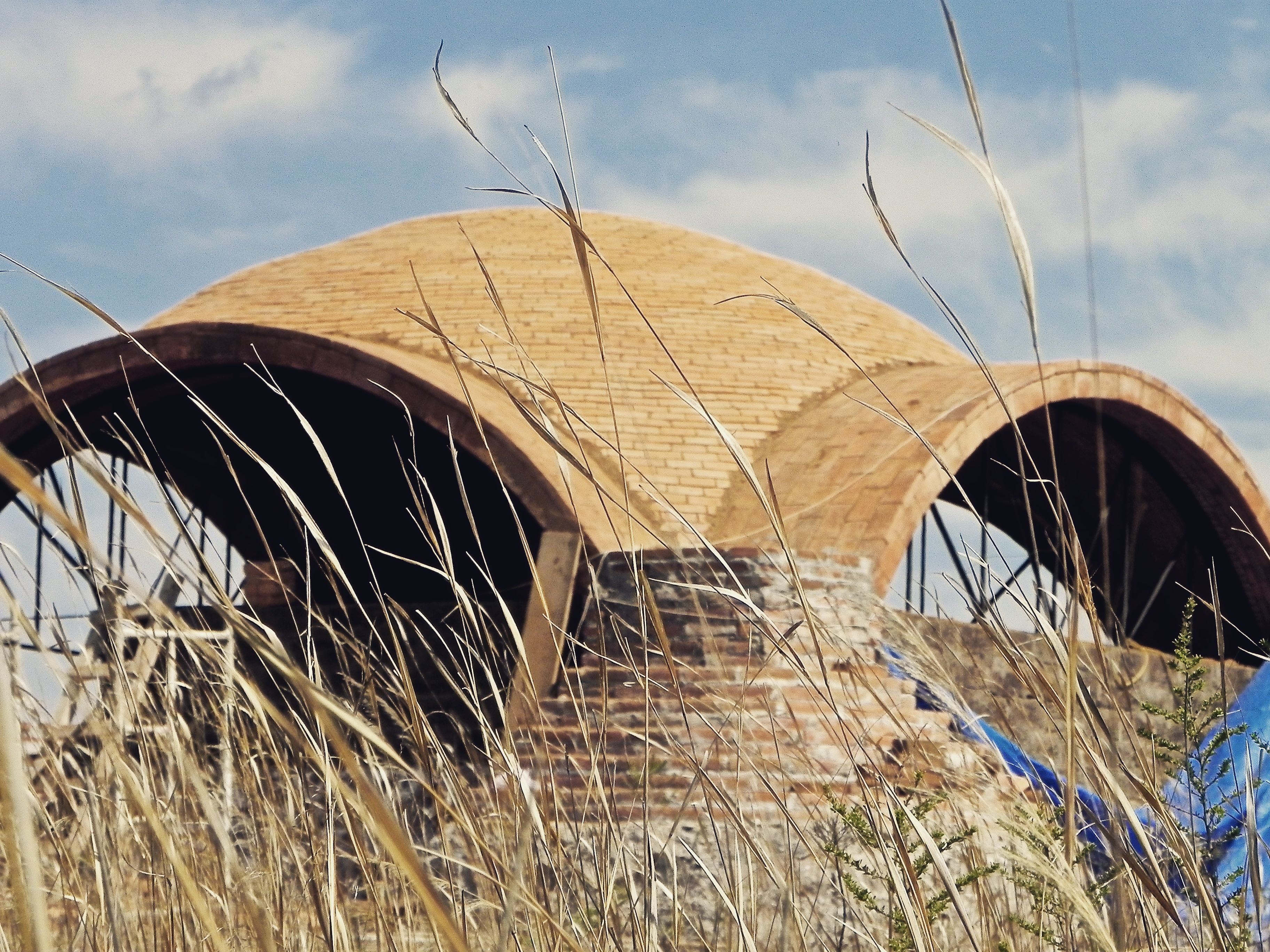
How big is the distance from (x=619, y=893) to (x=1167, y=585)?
10042 mm

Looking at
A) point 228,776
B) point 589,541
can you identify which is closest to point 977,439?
point 589,541

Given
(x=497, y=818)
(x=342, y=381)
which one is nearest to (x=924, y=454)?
(x=342, y=381)

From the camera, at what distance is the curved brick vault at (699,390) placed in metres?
7.48

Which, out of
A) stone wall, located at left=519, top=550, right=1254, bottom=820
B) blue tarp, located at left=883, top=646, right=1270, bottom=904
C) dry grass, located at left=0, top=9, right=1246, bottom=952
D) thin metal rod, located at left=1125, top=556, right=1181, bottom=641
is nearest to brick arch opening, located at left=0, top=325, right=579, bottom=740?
stone wall, located at left=519, top=550, right=1254, bottom=820

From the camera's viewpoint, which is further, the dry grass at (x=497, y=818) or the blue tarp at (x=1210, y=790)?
the blue tarp at (x=1210, y=790)

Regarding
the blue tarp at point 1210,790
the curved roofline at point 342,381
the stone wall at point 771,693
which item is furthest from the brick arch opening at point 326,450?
the blue tarp at point 1210,790

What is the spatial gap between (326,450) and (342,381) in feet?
8.59

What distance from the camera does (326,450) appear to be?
531 cm

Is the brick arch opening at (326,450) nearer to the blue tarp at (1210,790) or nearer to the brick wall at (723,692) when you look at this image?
the brick wall at (723,692)

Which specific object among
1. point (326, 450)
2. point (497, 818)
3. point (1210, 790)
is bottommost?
point (1210, 790)

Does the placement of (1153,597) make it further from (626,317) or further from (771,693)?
(626,317)

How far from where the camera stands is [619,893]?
3191 mm

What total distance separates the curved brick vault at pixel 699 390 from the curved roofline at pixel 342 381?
0.02 metres

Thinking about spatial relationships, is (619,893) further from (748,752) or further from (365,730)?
(365,730)
